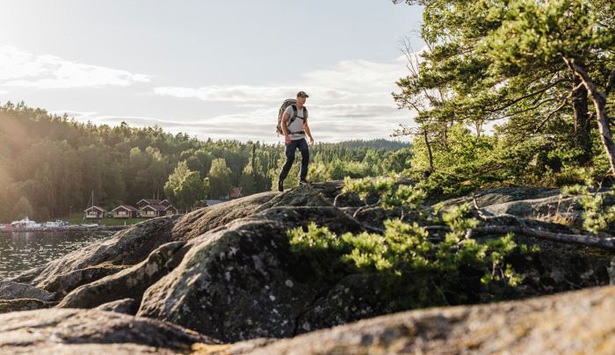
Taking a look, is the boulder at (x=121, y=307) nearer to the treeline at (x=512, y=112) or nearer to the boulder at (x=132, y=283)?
the boulder at (x=132, y=283)

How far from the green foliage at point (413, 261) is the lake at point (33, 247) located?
188 feet

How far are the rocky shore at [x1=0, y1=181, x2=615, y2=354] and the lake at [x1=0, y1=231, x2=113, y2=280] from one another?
54767 mm

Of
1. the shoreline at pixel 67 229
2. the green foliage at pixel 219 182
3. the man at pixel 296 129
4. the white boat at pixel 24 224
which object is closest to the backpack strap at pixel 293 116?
the man at pixel 296 129

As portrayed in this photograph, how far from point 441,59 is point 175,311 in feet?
48.6

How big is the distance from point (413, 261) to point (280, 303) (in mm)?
2135

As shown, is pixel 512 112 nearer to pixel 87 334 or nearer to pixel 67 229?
pixel 87 334

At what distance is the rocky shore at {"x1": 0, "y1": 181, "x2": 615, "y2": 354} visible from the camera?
2984 millimetres

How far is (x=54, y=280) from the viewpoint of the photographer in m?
14.2

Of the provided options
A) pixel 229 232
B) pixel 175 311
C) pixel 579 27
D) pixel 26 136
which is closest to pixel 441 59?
pixel 579 27

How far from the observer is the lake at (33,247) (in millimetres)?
62094

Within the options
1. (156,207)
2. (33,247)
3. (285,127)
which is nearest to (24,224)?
(33,247)

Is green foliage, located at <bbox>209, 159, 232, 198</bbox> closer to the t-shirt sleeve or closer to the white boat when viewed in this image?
the white boat

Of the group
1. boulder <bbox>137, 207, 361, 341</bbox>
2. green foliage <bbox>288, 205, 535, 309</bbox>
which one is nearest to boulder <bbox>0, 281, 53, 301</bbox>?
boulder <bbox>137, 207, 361, 341</bbox>

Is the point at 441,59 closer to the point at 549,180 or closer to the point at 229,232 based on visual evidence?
the point at 549,180
